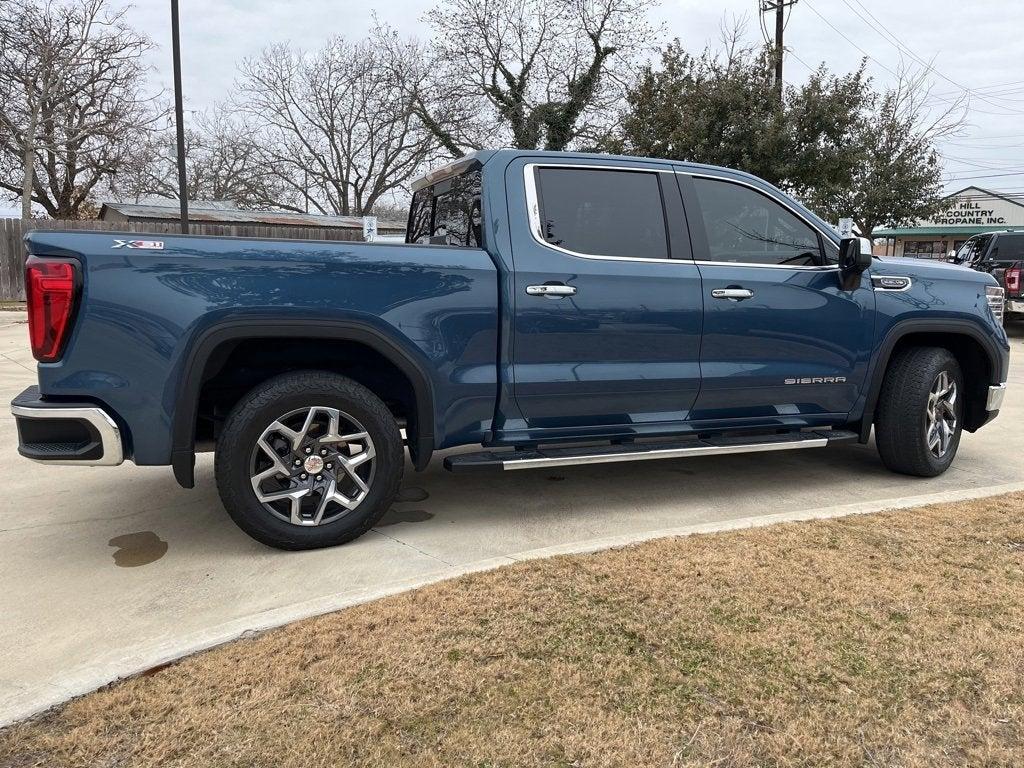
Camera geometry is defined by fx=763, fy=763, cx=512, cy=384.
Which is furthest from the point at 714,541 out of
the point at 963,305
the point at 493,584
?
the point at 963,305

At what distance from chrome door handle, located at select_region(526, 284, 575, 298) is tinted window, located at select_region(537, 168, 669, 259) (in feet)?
0.81

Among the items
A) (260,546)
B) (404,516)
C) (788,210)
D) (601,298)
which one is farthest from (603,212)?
(260,546)

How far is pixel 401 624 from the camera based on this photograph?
285cm

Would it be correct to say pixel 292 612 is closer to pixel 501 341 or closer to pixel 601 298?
pixel 501 341

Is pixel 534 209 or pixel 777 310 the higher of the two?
pixel 534 209

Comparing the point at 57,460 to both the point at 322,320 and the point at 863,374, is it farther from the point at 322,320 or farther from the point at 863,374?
the point at 863,374

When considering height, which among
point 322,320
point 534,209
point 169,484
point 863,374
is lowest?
point 169,484

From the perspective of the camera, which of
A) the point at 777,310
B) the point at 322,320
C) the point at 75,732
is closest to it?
the point at 75,732

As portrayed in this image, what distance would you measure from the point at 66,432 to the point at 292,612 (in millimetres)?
1307

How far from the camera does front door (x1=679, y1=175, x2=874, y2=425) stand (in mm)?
4336

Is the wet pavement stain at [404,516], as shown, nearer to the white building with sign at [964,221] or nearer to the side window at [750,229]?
the side window at [750,229]

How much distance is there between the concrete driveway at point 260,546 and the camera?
2861 mm

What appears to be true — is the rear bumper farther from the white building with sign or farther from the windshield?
the white building with sign

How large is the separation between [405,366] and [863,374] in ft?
9.50
